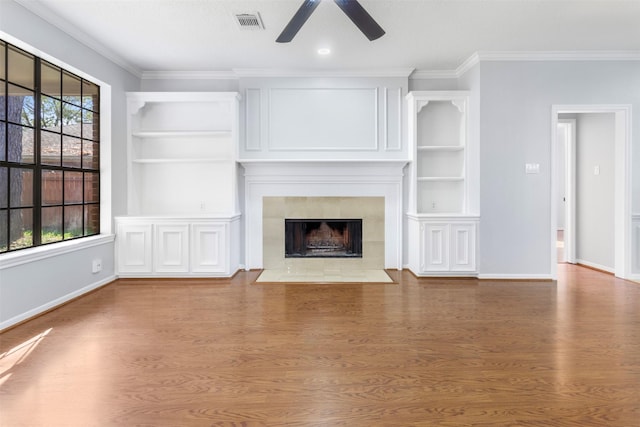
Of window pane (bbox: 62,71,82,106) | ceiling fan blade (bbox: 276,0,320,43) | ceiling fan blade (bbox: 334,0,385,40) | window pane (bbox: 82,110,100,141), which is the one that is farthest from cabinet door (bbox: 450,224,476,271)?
window pane (bbox: 62,71,82,106)

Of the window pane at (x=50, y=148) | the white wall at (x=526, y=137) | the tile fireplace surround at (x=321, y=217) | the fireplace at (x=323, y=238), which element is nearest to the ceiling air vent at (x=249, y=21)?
the window pane at (x=50, y=148)

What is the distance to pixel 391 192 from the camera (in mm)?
5074

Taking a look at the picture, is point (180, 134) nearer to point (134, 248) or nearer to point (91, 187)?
point (91, 187)

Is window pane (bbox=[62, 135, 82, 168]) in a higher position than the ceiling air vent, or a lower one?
lower

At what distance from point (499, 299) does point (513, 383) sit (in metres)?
1.80

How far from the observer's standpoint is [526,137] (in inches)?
176

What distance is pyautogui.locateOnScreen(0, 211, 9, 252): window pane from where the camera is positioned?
3035mm

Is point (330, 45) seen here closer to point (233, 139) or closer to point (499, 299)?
point (233, 139)

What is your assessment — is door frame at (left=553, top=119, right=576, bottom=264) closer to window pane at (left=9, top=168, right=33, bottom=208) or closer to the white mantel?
the white mantel

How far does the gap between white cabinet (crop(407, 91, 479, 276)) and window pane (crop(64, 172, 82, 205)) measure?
3806mm

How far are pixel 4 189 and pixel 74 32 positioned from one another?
1.67 metres

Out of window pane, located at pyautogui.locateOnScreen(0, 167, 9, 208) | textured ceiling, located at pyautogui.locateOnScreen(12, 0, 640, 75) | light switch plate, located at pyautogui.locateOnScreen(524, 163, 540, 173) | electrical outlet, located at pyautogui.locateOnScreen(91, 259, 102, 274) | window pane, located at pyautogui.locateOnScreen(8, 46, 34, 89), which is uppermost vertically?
textured ceiling, located at pyautogui.locateOnScreen(12, 0, 640, 75)

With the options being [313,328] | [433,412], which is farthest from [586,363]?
[313,328]

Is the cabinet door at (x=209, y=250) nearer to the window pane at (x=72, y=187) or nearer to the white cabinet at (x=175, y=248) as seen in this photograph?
the white cabinet at (x=175, y=248)
